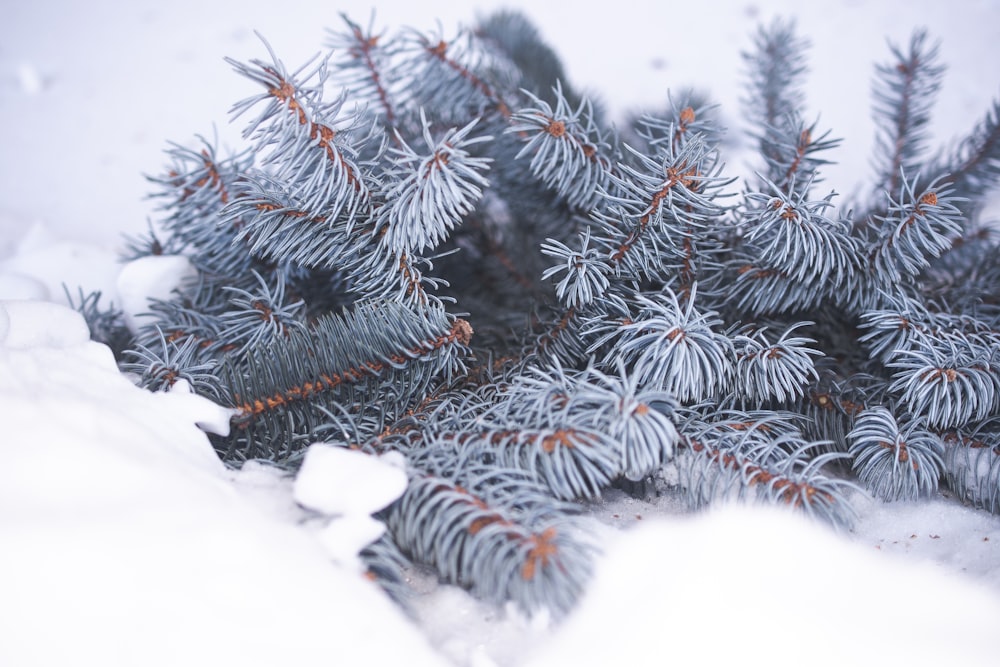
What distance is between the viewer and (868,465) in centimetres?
34

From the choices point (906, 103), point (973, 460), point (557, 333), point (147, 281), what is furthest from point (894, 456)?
point (147, 281)

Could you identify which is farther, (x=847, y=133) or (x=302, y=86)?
(x=847, y=133)

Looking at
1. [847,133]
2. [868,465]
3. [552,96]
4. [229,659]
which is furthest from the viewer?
[847,133]

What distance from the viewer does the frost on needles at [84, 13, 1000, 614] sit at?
29 centimetres

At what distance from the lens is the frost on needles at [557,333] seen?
29cm

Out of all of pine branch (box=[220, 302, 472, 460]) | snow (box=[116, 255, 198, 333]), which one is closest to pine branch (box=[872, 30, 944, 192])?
pine branch (box=[220, 302, 472, 460])

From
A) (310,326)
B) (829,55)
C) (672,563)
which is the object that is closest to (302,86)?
(310,326)

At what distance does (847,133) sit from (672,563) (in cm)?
52

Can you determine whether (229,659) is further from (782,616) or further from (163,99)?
(163,99)

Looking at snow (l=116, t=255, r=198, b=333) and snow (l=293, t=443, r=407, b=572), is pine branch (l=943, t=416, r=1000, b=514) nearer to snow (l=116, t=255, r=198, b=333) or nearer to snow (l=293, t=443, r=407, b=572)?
snow (l=293, t=443, r=407, b=572)

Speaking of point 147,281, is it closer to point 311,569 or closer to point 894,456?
point 311,569

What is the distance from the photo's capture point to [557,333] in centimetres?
38

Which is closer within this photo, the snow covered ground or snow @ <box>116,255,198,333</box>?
the snow covered ground

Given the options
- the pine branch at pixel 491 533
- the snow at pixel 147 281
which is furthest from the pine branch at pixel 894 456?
the snow at pixel 147 281
